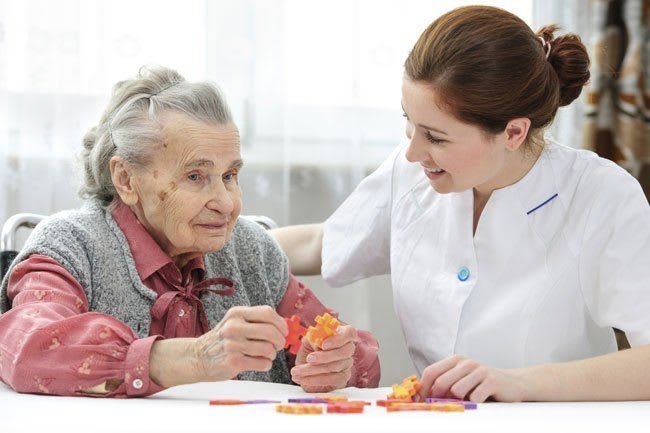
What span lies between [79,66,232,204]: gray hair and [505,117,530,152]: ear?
53 cm

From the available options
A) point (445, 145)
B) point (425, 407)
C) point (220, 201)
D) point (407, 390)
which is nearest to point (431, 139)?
point (445, 145)

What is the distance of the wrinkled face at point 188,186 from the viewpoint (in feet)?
5.68

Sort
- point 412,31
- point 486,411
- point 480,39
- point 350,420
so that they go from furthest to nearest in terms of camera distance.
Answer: point 412,31
point 480,39
point 486,411
point 350,420

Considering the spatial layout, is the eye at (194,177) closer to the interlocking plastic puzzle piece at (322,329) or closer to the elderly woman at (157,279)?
the elderly woman at (157,279)

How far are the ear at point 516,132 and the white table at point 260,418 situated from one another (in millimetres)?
531

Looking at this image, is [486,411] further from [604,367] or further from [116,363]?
[116,363]

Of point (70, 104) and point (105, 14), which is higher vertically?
point (105, 14)

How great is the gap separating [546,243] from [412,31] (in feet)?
3.54

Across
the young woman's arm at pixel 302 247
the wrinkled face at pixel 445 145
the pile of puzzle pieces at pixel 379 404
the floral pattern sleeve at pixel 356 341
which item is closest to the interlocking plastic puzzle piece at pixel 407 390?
the pile of puzzle pieces at pixel 379 404

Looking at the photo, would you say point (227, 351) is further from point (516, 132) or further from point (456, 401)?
point (516, 132)

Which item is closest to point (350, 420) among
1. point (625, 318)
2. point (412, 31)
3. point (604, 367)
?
point (604, 367)

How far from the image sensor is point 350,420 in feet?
3.83

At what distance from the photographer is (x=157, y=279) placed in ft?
5.77

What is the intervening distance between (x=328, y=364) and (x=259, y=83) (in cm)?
116
